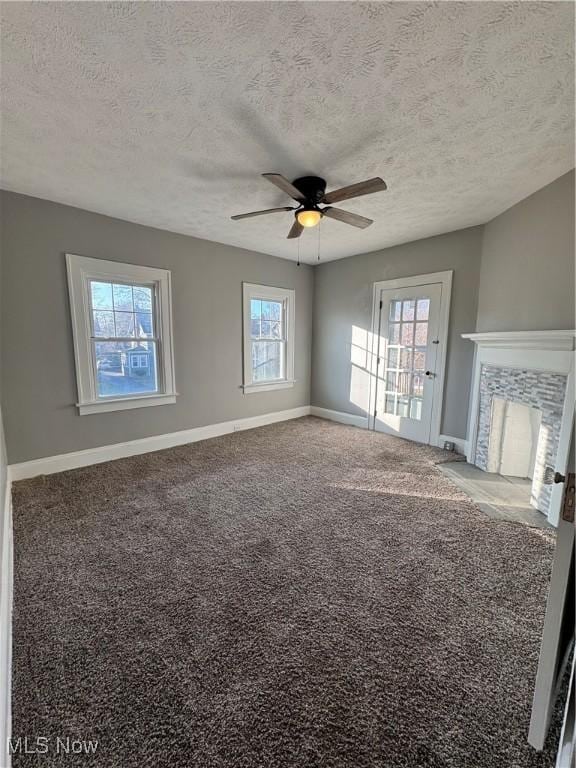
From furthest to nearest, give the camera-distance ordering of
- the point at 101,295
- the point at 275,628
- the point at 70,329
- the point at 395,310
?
1. the point at 395,310
2. the point at 101,295
3. the point at 70,329
4. the point at 275,628

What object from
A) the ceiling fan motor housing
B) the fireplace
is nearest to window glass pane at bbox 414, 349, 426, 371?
the fireplace

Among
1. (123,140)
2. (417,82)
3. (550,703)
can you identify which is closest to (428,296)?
(417,82)

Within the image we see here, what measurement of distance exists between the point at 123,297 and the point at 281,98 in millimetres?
2602

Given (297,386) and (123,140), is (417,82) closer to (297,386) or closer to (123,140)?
(123,140)

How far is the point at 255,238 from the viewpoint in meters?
3.88

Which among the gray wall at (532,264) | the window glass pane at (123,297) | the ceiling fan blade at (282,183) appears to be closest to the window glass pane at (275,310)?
the window glass pane at (123,297)

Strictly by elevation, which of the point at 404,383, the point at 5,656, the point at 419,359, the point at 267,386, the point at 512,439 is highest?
the point at 419,359

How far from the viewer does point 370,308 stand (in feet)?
15.0

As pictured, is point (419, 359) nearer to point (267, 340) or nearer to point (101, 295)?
point (267, 340)

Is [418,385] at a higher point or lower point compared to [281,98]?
lower

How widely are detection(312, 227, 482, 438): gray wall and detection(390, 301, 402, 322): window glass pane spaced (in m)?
0.34

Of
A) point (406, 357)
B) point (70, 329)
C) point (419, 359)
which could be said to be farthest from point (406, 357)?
point (70, 329)

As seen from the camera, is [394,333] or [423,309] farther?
[394,333]

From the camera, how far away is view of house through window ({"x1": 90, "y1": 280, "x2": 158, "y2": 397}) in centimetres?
330
